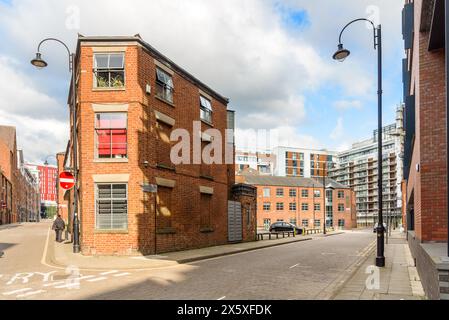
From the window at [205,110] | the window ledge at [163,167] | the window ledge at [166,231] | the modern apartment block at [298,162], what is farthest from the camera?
the modern apartment block at [298,162]

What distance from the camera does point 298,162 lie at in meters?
145

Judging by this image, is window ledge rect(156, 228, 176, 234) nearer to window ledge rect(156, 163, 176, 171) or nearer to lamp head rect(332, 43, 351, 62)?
window ledge rect(156, 163, 176, 171)

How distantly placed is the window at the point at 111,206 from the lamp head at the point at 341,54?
10583mm

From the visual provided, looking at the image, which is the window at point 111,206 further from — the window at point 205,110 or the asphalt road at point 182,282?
the window at point 205,110

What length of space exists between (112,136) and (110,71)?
3.03m

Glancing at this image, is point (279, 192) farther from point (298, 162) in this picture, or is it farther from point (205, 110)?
point (298, 162)

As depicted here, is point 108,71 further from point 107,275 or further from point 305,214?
point 305,214

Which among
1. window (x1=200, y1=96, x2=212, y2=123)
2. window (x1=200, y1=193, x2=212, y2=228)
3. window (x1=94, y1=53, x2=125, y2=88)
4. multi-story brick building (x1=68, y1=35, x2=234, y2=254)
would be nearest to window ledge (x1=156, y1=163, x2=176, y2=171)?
multi-story brick building (x1=68, y1=35, x2=234, y2=254)

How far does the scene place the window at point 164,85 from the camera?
64.0 feet

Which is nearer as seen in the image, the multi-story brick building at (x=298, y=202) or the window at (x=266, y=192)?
the multi-story brick building at (x=298, y=202)

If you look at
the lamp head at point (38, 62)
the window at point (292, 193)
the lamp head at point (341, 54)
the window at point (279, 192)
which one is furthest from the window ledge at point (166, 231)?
the window at point (292, 193)

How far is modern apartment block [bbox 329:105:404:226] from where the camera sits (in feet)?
429

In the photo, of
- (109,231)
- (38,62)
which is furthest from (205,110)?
(109,231)

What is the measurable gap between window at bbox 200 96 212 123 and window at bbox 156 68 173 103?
136 inches
